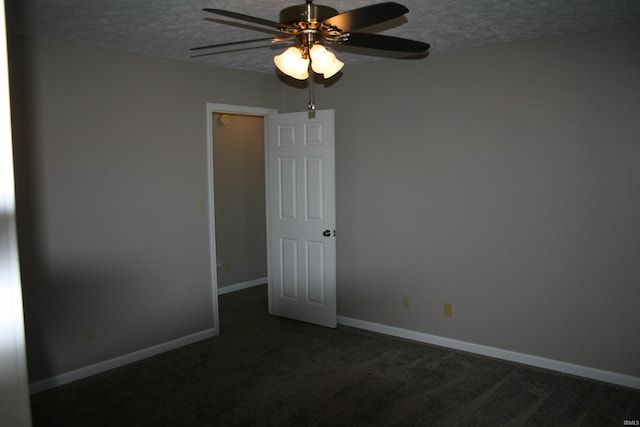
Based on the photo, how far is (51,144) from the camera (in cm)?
345

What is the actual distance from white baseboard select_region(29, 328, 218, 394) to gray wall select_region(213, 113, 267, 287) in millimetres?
1599

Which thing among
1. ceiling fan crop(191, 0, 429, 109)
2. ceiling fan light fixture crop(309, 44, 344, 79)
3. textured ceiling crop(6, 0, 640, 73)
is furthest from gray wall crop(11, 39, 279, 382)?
ceiling fan light fixture crop(309, 44, 344, 79)

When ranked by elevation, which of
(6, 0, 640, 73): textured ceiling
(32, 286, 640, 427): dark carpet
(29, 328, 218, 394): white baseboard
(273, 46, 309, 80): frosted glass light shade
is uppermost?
(6, 0, 640, 73): textured ceiling

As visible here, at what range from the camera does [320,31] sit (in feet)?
7.13

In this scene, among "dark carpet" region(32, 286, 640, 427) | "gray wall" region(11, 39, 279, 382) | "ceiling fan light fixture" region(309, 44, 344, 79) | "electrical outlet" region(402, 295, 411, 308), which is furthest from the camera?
"electrical outlet" region(402, 295, 411, 308)

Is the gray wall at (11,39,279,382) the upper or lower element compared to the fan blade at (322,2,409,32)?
lower

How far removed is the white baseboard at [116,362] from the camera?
3.50 metres

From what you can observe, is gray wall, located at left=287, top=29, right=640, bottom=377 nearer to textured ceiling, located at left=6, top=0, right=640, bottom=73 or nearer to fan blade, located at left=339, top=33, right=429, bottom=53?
textured ceiling, located at left=6, top=0, right=640, bottom=73

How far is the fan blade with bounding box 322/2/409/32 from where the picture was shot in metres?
1.84

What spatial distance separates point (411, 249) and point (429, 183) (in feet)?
2.06

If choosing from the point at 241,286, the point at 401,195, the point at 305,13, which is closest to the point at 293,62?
the point at 305,13

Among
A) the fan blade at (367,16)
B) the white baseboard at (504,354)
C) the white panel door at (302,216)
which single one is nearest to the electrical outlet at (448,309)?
the white baseboard at (504,354)

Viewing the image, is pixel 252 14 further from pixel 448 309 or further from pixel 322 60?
pixel 448 309

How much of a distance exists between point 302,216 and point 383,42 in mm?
2682
